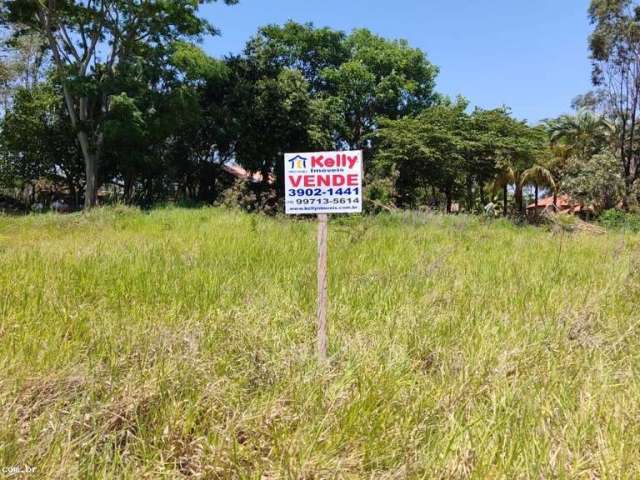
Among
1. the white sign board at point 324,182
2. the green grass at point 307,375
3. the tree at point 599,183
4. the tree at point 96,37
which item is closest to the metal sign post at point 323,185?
the white sign board at point 324,182

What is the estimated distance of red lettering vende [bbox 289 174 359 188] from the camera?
120 inches

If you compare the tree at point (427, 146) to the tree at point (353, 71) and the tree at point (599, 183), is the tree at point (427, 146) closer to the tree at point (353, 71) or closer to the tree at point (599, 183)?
the tree at point (353, 71)

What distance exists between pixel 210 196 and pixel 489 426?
69.8ft

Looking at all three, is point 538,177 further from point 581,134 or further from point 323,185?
point 323,185

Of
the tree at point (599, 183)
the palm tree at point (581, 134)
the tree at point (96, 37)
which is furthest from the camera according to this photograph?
the palm tree at point (581, 134)

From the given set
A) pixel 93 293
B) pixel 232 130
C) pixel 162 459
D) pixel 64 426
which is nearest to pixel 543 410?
pixel 162 459

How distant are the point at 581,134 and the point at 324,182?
31.1 meters

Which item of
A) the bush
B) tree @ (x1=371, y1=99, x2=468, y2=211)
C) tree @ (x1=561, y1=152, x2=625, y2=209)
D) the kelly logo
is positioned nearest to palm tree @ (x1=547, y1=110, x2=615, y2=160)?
tree @ (x1=561, y1=152, x2=625, y2=209)

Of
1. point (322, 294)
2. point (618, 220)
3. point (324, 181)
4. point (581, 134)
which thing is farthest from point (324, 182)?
point (581, 134)

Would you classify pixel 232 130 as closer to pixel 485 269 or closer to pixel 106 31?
pixel 106 31

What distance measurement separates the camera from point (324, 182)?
312 centimetres

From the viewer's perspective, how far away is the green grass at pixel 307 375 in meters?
1.94

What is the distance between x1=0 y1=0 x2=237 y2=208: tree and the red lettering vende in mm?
14496

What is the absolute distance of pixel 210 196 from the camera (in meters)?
22.2
